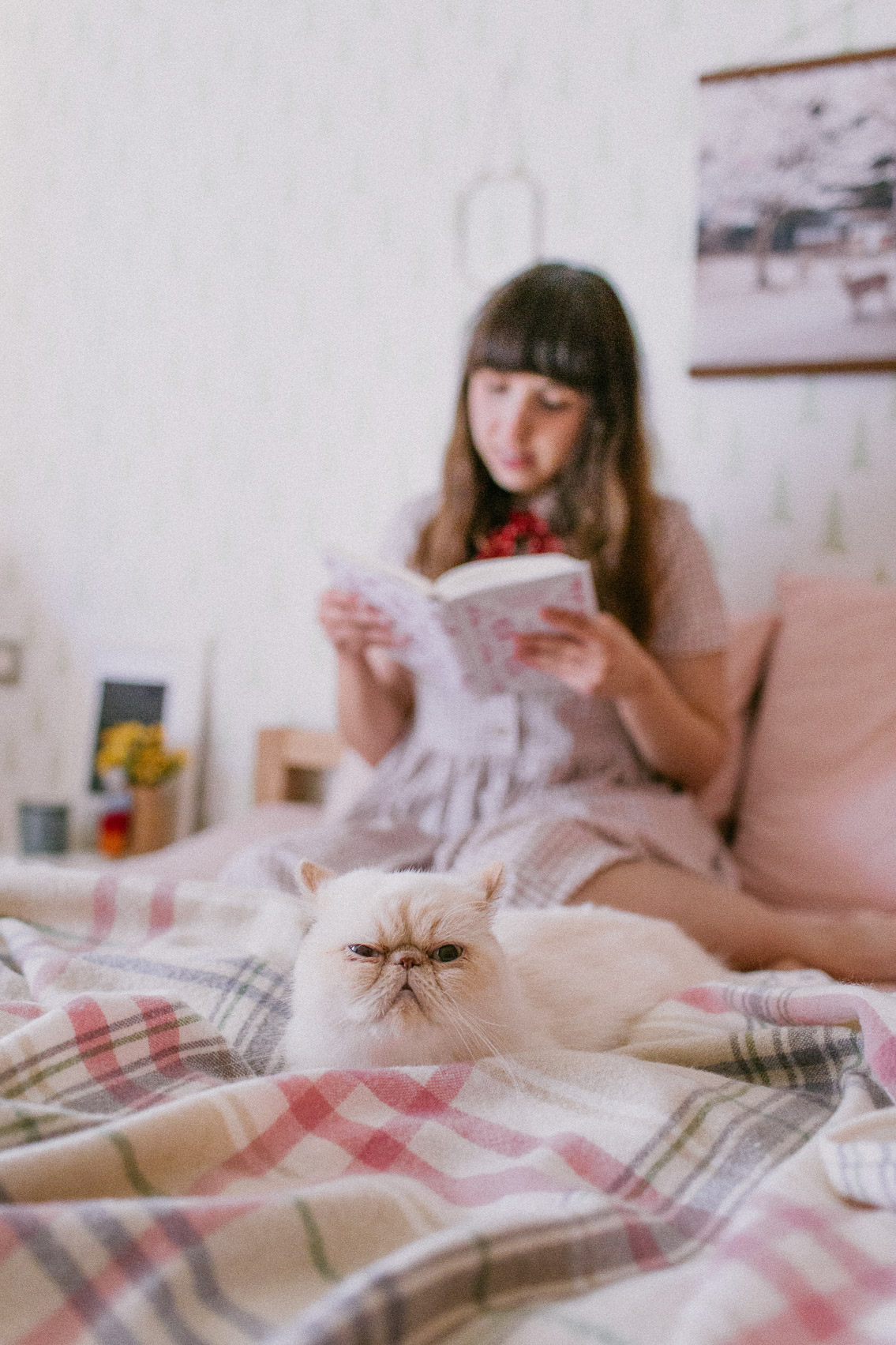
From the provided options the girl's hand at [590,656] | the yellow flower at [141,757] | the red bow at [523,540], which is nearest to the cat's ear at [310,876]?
A: the girl's hand at [590,656]

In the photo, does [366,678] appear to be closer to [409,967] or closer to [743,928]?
[743,928]

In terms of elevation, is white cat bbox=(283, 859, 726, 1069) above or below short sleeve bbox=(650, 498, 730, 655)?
below

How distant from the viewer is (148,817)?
1.94m

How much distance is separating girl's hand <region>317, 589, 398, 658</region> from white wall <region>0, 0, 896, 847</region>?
2.45 ft

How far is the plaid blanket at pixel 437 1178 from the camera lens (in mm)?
404

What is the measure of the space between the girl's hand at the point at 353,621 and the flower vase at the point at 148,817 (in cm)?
89

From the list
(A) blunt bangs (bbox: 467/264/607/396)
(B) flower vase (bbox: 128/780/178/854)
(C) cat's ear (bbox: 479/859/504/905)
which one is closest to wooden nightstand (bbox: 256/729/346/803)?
(B) flower vase (bbox: 128/780/178/854)

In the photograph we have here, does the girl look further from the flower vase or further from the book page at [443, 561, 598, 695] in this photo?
the flower vase

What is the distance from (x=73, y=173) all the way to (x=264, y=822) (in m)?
1.46

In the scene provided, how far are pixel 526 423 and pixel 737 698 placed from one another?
0.53 metres

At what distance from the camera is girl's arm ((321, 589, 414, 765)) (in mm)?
1156

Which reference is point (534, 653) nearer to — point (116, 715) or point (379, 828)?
point (379, 828)

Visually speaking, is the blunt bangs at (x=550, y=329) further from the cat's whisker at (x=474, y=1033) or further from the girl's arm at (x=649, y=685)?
the cat's whisker at (x=474, y=1033)

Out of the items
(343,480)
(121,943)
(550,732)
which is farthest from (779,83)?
(121,943)
